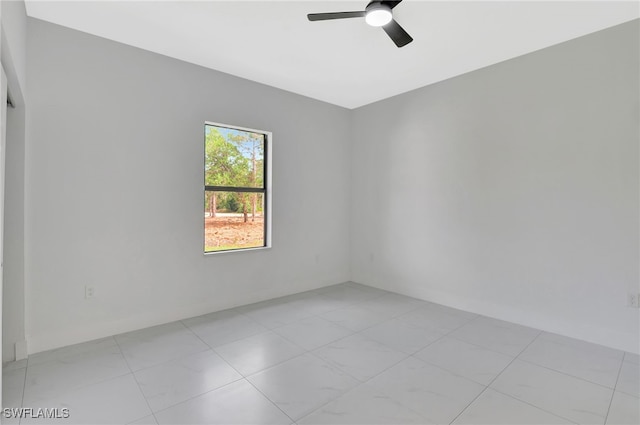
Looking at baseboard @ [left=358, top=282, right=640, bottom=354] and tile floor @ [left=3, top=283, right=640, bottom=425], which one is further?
baseboard @ [left=358, top=282, right=640, bottom=354]

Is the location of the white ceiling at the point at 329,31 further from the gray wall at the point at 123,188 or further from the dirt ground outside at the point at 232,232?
the dirt ground outside at the point at 232,232

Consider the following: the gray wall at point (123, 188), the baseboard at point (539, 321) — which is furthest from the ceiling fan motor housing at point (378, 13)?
the baseboard at point (539, 321)

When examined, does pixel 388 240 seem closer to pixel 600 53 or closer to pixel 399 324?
pixel 399 324

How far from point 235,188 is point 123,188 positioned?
121cm

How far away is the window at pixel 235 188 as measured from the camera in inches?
145

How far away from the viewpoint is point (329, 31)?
9.20ft

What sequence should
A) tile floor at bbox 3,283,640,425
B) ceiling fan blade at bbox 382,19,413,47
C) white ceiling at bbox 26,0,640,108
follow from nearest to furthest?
tile floor at bbox 3,283,640,425
ceiling fan blade at bbox 382,19,413,47
white ceiling at bbox 26,0,640,108

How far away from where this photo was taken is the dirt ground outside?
12.1 ft

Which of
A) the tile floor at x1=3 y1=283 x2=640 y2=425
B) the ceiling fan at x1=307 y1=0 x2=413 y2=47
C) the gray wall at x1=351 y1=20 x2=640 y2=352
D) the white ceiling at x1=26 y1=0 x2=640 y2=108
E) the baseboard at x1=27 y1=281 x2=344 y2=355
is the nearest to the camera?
the tile floor at x1=3 y1=283 x2=640 y2=425

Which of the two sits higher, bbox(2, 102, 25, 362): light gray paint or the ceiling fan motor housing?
the ceiling fan motor housing

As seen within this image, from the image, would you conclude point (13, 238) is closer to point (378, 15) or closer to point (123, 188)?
point (123, 188)

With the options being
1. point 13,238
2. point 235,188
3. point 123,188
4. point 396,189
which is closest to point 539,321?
point 396,189

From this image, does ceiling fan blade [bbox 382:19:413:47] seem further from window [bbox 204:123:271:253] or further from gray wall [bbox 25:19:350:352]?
window [bbox 204:123:271:253]

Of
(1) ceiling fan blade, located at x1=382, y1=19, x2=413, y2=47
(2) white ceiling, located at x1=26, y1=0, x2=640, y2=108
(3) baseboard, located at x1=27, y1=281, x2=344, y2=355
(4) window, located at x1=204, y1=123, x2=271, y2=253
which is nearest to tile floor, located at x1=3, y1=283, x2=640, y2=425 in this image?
(3) baseboard, located at x1=27, y1=281, x2=344, y2=355
